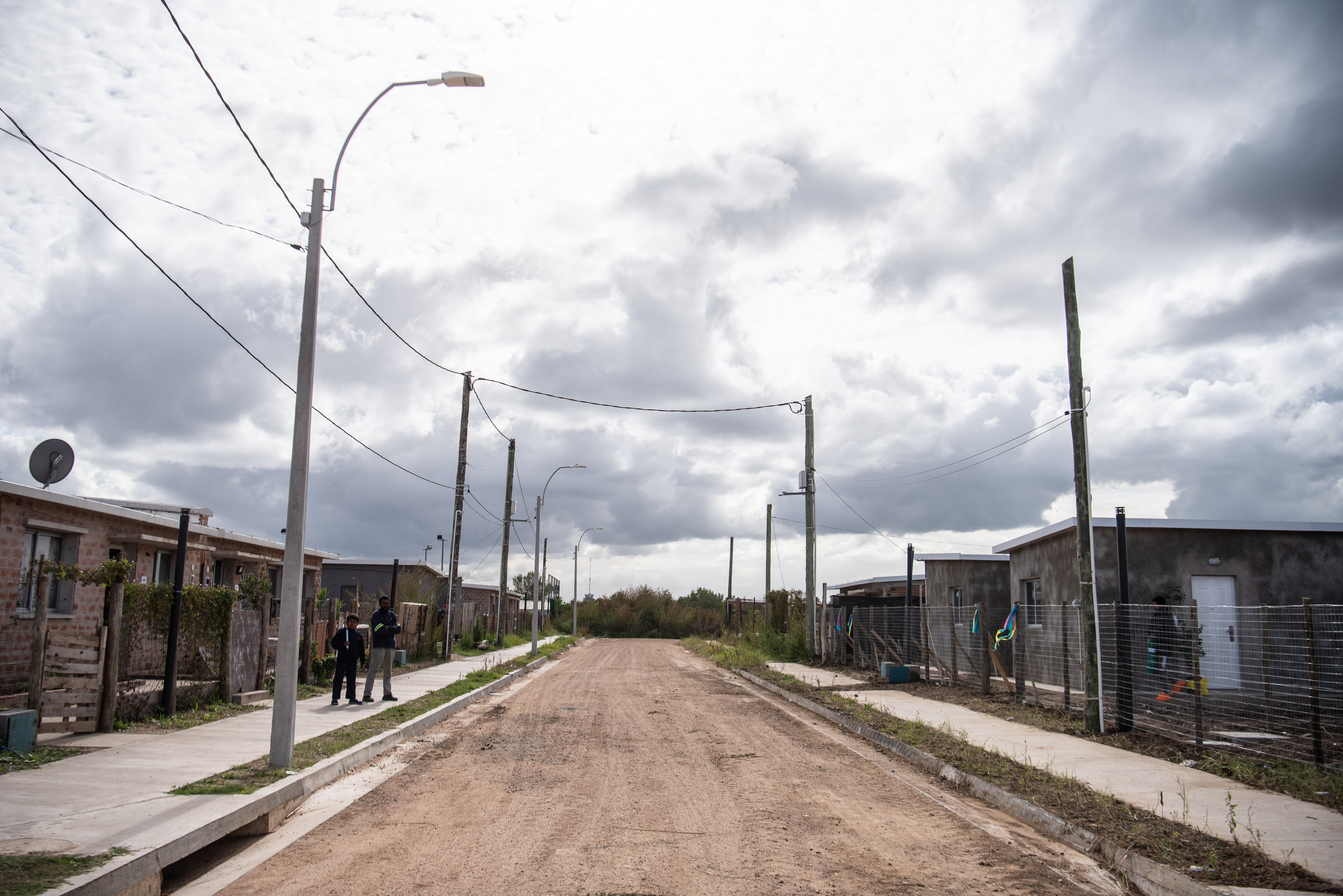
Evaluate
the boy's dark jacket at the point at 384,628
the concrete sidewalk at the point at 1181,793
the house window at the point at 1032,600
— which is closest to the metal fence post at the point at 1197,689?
the concrete sidewalk at the point at 1181,793

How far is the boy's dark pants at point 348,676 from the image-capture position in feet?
51.3

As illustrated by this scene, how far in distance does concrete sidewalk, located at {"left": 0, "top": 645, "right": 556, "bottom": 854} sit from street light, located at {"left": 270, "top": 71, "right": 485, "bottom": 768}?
69cm

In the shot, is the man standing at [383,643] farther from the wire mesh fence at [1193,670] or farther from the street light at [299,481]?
the wire mesh fence at [1193,670]

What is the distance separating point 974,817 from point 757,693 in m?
12.6

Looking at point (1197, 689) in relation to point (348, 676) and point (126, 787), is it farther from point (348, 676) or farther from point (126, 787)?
point (348, 676)

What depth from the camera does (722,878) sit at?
6.00 m

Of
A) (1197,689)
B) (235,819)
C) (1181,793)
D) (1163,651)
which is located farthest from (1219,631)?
(235,819)

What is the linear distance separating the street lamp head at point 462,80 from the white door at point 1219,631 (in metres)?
12.1

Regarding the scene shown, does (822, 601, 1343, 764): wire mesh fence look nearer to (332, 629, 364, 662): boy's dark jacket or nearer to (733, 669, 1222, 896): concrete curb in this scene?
(733, 669, 1222, 896): concrete curb

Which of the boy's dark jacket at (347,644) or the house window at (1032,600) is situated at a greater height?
the house window at (1032,600)

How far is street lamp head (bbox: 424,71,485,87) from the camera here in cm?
1016

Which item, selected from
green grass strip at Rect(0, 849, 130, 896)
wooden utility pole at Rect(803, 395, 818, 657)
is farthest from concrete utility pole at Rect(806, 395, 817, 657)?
green grass strip at Rect(0, 849, 130, 896)

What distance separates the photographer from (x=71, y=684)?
11.1 meters

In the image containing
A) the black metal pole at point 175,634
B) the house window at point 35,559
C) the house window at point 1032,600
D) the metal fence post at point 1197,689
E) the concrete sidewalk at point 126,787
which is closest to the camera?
the concrete sidewalk at point 126,787
